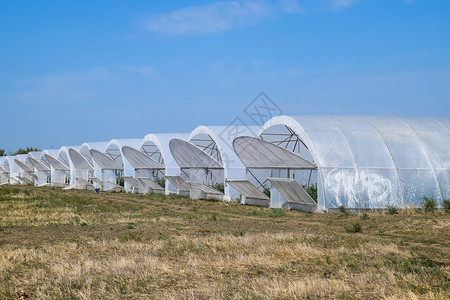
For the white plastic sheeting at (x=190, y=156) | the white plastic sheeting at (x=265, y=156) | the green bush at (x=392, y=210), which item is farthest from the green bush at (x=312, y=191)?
the white plastic sheeting at (x=190, y=156)

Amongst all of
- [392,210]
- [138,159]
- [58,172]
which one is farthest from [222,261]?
[58,172]

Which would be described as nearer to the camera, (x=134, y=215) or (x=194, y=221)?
(x=194, y=221)

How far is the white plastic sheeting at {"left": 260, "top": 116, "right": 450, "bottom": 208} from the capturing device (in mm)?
22609

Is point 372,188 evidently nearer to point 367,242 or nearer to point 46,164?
point 367,242

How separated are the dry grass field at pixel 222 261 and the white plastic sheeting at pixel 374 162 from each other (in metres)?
5.09

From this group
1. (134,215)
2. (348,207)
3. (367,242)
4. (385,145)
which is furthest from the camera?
(385,145)

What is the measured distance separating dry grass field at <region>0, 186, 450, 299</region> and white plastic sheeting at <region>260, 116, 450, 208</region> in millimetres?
5086

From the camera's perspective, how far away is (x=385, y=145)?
24.2m

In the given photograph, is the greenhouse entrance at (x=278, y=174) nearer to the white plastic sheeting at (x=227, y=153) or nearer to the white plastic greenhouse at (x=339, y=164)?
the white plastic greenhouse at (x=339, y=164)

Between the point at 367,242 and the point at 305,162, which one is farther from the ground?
the point at 305,162

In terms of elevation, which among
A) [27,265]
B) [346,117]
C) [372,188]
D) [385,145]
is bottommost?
[27,265]

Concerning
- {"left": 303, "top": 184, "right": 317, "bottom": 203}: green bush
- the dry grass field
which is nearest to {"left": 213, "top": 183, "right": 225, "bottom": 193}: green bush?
{"left": 303, "top": 184, "right": 317, "bottom": 203}: green bush

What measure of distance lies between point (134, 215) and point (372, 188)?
10.8 meters

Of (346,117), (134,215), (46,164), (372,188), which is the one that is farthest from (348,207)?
(46,164)
